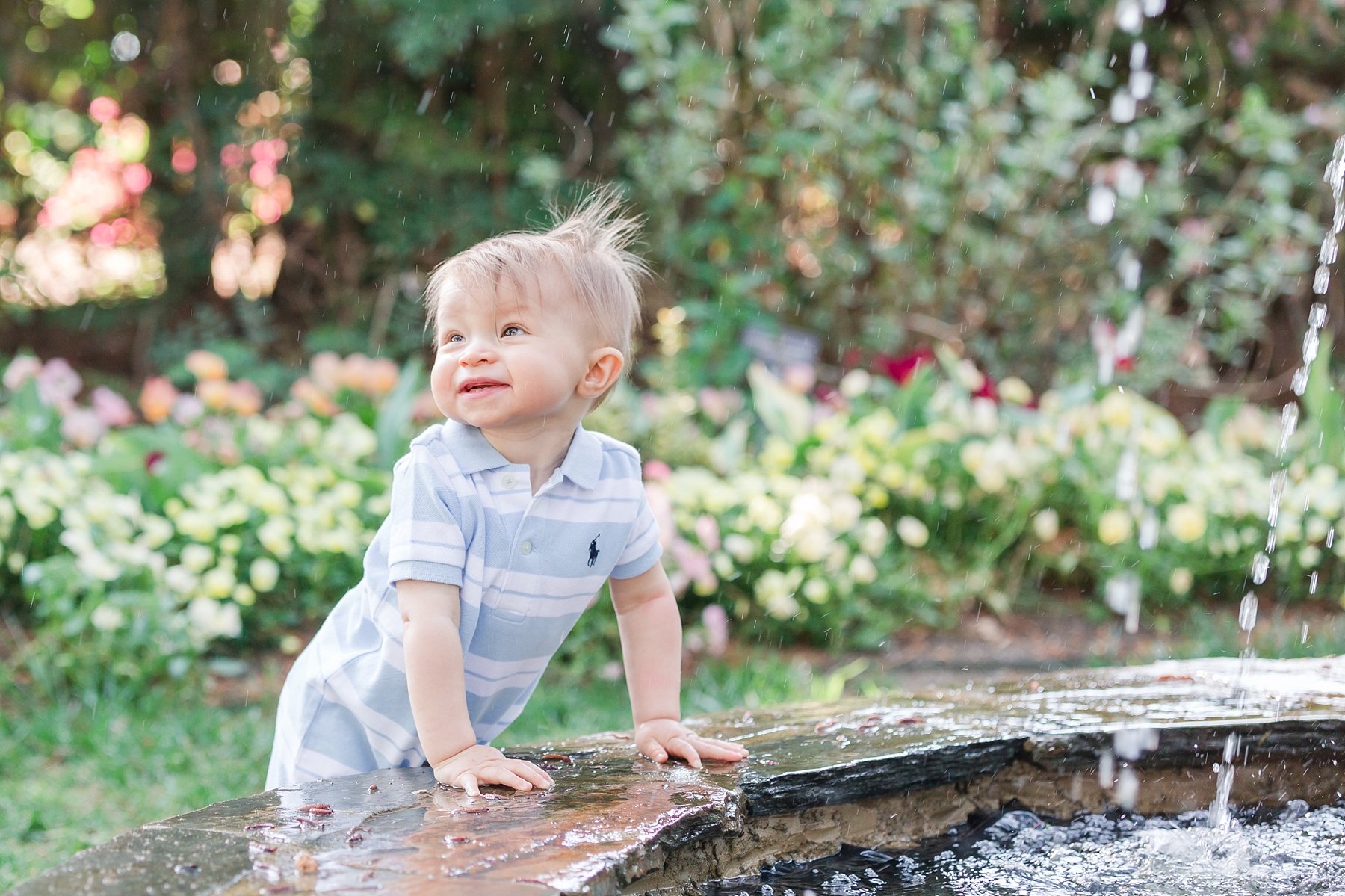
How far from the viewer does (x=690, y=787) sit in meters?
1.48

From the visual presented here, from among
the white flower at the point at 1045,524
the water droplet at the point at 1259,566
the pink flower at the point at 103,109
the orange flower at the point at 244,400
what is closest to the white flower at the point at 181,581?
the orange flower at the point at 244,400

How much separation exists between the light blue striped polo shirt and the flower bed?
1506mm

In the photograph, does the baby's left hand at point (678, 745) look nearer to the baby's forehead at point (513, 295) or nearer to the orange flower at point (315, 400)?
the baby's forehead at point (513, 295)

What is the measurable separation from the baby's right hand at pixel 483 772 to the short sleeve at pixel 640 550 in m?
0.32

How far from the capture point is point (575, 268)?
5.07 ft

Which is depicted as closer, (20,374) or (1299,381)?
(20,374)

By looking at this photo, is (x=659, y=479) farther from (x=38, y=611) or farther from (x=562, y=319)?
(x=562, y=319)

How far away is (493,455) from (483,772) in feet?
1.34

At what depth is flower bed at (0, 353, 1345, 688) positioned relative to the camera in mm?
3199

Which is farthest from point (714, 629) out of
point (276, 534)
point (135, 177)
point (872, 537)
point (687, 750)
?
point (135, 177)

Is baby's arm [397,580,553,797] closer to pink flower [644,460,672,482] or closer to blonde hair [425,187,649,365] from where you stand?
blonde hair [425,187,649,365]

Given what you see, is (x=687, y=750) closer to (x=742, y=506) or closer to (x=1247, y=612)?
(x=742, y=506)

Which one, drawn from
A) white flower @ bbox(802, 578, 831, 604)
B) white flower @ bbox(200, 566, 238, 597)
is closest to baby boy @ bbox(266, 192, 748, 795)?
white flower @ bbox(200, 566, 238, 597)

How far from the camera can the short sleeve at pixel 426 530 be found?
1.46 metres
